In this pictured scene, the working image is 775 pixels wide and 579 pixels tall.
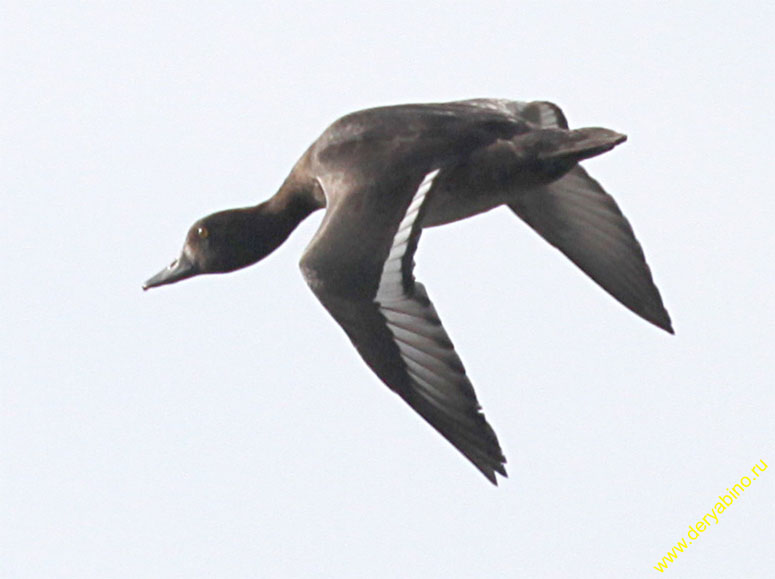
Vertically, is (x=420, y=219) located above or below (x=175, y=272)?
below

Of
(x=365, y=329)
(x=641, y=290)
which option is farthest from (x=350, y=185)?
(x=641, y=290)

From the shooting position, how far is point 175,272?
51.1 feet

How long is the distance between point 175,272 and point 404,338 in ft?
9.61

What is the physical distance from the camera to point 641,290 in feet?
50.8

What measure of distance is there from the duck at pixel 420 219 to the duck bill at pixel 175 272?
1cm

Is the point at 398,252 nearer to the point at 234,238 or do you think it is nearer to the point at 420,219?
the point at 420,219

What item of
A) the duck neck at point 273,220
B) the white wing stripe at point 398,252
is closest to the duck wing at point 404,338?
the white wing stripe at point 398,252

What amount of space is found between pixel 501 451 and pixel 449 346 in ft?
1.90

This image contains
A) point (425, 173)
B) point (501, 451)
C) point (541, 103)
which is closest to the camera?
point (501, 451)

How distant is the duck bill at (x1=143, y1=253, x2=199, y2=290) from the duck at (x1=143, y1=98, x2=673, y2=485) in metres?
0.01

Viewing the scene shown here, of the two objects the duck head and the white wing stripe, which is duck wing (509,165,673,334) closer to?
the duck head

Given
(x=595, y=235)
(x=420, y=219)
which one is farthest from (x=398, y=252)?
(x=595, y=235)

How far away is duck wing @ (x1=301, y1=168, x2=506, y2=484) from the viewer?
1291 cm

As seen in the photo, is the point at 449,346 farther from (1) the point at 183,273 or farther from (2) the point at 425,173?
(1) the point at 183,273
